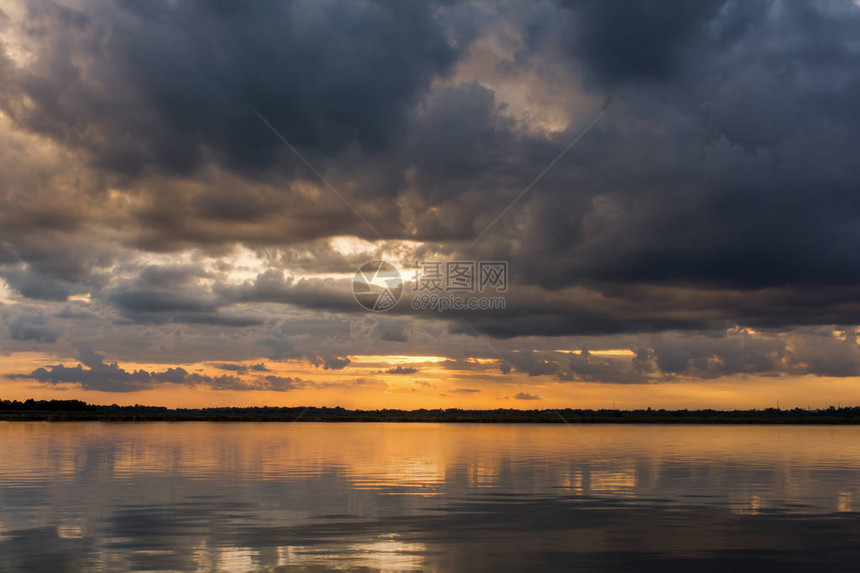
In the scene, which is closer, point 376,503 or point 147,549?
point 147,549

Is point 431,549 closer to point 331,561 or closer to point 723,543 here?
point 331,561

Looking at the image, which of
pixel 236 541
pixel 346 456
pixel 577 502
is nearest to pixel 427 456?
pixel 346 456

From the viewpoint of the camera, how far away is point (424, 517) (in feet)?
120

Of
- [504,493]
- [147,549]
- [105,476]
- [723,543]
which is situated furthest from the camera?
[105,476]

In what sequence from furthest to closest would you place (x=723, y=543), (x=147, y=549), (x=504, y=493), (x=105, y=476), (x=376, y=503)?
(x=105, y=476), (x=504, y=493), (x=376, y=503), (x=723, y=543), (x=147, y=549)

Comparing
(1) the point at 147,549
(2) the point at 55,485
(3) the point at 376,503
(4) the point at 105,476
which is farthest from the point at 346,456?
(1) the point at 147,549

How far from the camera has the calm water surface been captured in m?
26.9

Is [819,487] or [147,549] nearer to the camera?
[147,549]

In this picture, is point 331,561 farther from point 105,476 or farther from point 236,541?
point 105,476

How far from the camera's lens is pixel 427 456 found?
3147 inches

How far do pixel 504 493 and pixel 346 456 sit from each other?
36.2m

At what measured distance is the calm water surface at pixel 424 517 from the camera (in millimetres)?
26938

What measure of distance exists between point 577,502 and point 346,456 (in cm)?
4160

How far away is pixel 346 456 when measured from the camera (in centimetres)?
7969
